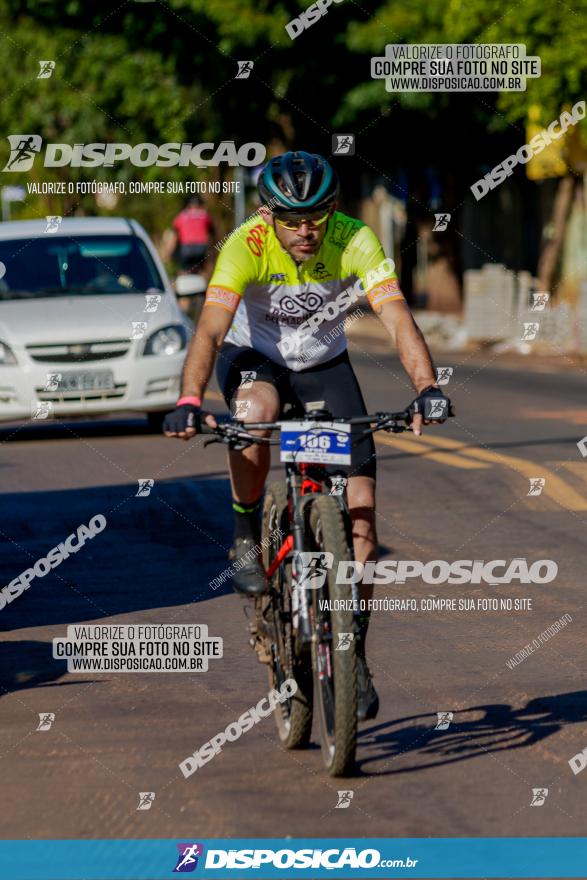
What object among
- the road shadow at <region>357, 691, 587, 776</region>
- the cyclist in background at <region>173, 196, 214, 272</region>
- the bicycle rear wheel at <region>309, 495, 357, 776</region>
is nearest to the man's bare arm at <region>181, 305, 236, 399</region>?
the bicycle rear wheel at <region>309, 495, 357, 776</region>

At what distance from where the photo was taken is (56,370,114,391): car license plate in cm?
1616

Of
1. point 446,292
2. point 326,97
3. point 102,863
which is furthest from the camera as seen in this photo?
point 446,292

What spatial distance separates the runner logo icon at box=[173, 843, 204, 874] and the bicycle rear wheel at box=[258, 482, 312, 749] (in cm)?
103

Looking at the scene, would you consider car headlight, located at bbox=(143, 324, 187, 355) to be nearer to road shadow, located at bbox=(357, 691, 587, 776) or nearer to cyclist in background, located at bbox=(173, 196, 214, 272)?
road shadow, located at bbox=(357, 691, 587, 776)

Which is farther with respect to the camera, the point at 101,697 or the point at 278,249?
the point at 101,697

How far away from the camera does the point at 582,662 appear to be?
7852 mm

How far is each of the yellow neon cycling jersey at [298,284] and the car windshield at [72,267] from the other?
9.95 meters

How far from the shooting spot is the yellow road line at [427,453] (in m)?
14.1

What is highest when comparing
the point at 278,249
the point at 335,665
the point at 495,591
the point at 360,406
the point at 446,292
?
the point at 278,249

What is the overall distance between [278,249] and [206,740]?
5.64 feet

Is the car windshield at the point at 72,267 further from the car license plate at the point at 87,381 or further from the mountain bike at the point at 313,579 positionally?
the mountain bike at the point at 313,579

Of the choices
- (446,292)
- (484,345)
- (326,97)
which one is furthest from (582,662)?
(446,292)

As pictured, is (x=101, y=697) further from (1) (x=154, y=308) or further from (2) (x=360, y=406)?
(1) (x=154, y=308)

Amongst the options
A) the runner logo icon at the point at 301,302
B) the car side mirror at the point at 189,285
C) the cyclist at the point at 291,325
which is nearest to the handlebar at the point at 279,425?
the cyclist at the point at 291,325
